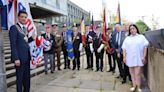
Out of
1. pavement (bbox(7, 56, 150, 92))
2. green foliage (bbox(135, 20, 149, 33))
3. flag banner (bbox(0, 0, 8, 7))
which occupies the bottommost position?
pavement (bbox(7, 56, 150, 92))

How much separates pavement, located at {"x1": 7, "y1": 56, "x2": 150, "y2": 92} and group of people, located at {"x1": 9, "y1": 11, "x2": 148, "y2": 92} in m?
0.36

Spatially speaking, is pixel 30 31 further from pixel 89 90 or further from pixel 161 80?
pixel 161 80

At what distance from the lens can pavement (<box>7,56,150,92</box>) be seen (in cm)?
714

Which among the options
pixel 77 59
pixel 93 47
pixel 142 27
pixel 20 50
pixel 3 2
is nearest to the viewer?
pixel 3 2

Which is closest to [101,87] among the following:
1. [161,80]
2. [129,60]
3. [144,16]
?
[129,60]

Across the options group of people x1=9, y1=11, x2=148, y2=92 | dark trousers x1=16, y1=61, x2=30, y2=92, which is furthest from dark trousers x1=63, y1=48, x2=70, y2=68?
dark trousers x1=16, y1=61, x2=30, y2=92

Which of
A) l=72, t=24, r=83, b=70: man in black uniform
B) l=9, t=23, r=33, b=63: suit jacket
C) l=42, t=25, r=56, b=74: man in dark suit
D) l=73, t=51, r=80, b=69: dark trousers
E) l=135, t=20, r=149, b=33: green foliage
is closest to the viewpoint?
l=9, t=23, r=33, b=63: suit jacket

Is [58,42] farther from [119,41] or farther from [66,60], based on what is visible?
[119,41]

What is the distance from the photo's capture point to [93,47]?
10.1 metres

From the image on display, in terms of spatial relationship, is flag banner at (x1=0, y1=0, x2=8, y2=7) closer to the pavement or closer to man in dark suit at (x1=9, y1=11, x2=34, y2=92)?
man in dark suit at (x1=9, y1=11, x2=34, y2=92)

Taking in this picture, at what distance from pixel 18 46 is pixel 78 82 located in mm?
3124

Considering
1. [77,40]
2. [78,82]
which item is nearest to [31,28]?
[78,82]

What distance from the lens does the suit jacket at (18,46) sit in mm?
5184

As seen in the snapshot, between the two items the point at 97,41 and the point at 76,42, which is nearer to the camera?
the point at 97,41
